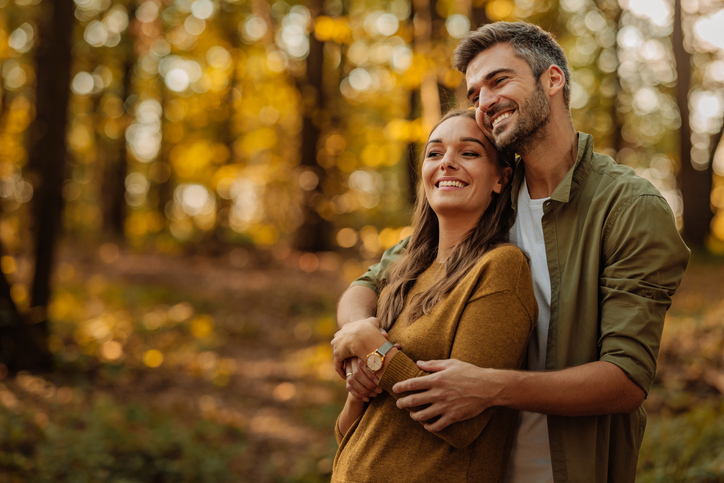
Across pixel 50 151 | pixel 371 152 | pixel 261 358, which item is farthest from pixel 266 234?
pixel 50 151

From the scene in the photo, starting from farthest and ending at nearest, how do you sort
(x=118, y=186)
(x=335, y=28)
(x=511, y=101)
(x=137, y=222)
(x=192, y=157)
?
(x=137, y=222), (x=192, y=157), (x=118, y=186), (x=335, y=28), (x=511, y=101)

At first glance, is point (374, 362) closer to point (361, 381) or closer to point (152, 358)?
point (361, 381)

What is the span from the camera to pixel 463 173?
2289 mm

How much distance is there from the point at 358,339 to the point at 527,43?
51.5 inches

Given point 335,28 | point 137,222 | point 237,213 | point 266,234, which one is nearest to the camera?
point 335,28

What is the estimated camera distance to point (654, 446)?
4.84m

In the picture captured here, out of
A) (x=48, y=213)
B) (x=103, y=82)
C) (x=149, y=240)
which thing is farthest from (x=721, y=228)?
(x=48, y=213)

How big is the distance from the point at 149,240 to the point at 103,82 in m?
5.95

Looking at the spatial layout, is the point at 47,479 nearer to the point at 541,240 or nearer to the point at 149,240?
the point at 541,240

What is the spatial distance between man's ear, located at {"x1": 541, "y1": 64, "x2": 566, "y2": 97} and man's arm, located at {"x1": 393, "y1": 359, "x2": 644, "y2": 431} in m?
1.03

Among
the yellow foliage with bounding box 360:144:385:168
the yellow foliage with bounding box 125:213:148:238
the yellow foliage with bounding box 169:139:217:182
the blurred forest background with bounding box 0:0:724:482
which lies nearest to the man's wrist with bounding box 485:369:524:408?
the blurred forest background with bounding box 0:0:724:482

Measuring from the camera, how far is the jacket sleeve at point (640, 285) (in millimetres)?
1832

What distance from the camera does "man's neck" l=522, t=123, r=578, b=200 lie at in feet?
7.16

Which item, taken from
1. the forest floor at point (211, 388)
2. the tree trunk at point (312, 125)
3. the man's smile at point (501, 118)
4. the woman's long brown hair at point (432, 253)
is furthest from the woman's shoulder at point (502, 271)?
the tree trunk at point (312, 125)
